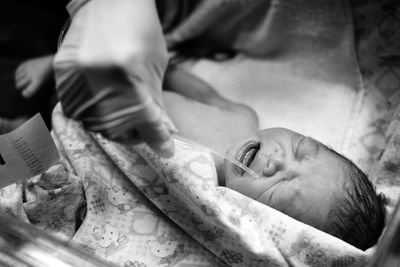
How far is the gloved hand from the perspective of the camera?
2.16 feet

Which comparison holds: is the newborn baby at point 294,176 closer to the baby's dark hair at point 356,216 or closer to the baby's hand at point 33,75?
the baby's dark hair at point 356,216

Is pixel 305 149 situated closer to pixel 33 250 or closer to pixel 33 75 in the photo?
pixel 33 250

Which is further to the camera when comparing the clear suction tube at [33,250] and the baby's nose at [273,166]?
the baby's nose at [273,166]

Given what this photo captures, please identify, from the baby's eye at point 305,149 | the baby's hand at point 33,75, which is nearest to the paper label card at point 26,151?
the baby's hand at point 33,75

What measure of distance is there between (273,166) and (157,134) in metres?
0.31

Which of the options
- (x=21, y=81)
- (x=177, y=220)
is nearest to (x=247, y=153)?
(x=177, y=220)

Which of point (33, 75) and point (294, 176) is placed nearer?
point (294, 176)

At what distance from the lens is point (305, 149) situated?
3.27 ft

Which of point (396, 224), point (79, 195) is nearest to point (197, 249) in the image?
point (79, 195)

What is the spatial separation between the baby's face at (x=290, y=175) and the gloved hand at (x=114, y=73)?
0.86 ft

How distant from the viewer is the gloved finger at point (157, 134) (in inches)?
27.9

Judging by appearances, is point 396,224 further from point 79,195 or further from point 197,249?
point 79,195

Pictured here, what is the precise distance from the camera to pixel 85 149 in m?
1.00

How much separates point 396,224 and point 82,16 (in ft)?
1.72
